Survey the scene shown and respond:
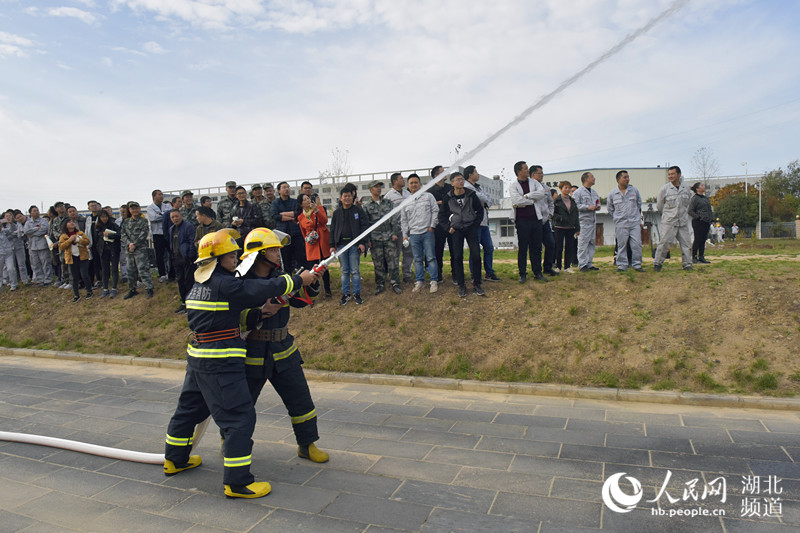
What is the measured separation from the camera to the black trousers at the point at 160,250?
13344mm

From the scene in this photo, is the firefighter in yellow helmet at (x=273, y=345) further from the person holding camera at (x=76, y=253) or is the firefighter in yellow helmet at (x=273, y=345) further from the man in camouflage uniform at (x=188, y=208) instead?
the person holding camera at (x=76, y=253)

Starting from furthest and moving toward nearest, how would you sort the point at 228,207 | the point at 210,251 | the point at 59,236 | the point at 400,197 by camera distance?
the point at 59,236, the point at 228,207, the point at 400,197, the point at 210,251

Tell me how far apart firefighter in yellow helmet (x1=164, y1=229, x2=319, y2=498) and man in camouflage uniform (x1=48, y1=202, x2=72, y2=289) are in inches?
484

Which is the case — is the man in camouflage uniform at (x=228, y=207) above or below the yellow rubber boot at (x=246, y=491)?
above

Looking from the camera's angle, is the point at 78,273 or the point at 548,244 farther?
the point at 78,273

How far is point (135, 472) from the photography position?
4988mm

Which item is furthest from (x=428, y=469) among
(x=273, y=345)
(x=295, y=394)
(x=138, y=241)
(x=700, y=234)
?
(x=138, y=241)

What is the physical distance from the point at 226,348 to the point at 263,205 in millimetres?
7880

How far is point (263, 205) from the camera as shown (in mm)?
11867

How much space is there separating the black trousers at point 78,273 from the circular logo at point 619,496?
14127 millimetres

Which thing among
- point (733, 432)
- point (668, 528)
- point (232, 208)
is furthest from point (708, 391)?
point (232, 208)

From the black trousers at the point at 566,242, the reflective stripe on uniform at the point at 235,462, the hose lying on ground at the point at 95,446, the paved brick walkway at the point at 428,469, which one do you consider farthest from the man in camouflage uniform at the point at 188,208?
the reflective stripe on uniform at the point at 235,462

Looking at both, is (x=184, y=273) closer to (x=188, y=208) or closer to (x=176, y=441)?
(x=188, y=208)

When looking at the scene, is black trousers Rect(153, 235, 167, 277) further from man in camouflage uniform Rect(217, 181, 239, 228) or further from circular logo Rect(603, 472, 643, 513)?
circular logo Rect(603, 472, 643, 513)
